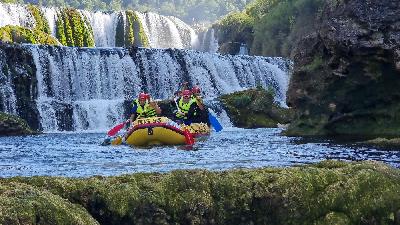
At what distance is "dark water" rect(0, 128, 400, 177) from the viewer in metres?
11.8

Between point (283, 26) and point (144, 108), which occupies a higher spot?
point (283, 26)

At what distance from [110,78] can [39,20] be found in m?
18.0

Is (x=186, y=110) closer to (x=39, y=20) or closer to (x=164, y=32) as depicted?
(x=39, y=20)

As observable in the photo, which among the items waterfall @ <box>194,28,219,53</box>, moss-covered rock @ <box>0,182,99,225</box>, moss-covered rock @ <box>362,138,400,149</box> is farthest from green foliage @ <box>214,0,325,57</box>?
moss-covered rock @ <box>0,182,99,225</box>

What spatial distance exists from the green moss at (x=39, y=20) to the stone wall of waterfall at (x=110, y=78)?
1594 cm

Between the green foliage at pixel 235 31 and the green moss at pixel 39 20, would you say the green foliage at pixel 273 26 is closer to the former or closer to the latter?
the green foliage at pixel 235 31

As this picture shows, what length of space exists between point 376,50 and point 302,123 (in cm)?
426

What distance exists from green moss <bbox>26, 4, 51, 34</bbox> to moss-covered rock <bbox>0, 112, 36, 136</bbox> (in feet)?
79.5

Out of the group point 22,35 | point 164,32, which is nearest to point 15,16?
point 22,35

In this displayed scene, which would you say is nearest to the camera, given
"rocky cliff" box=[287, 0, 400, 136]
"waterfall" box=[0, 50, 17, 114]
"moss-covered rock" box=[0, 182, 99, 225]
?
"moss-covered rock" box=[0, 182, 99, 225]

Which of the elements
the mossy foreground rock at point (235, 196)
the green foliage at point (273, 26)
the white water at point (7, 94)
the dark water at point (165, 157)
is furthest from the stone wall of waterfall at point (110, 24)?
the mossy foreground rock at point (235, 196)

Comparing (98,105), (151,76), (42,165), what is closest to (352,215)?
(42,165)

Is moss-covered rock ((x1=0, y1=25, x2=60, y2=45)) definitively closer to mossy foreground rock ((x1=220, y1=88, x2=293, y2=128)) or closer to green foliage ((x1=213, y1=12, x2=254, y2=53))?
mossy foreground rock ((x1=220, y1=88, x2=293, y2=128))

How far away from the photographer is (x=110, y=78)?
116 feet
